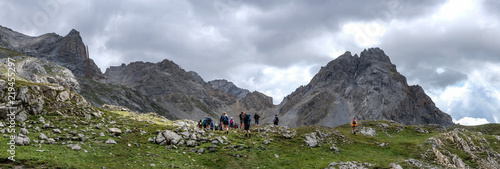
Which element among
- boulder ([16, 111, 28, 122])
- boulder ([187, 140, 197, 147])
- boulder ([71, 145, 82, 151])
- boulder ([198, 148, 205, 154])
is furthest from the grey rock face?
boulder ([16, 111, 28, 122])

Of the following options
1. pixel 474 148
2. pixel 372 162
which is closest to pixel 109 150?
pixel 372 162

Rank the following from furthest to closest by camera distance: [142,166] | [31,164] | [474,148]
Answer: [474,148] → [142,166] → [31,164]

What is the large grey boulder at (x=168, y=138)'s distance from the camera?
1233 inches

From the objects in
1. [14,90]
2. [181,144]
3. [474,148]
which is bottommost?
[474,148]

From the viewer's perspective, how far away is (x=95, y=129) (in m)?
31.5

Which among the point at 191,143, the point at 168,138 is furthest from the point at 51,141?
the point at 191,143

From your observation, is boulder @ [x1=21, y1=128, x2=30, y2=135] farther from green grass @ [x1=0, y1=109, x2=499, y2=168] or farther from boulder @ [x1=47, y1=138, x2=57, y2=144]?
boulder @ [x1=47, y1=138, x2=57, y2=144]

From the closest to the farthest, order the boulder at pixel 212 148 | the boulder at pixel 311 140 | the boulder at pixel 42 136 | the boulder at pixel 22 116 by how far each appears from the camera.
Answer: the boulder at pixel 42 136 → the boulder at pixel 22 116 → the boulder at pixel 212 148 → the boulder at pixel 311 140

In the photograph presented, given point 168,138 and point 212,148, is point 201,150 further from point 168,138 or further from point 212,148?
point 168,138

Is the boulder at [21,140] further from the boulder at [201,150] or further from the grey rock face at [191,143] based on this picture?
the boulder at [201,150]

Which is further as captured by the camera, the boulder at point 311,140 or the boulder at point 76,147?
the boulder at point 311,140

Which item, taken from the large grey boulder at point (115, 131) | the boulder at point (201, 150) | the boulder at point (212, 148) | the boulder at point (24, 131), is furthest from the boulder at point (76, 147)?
the boulder at point (212, 148)

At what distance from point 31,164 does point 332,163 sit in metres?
26.6

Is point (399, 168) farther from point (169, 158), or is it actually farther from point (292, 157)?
point (169, 158)
